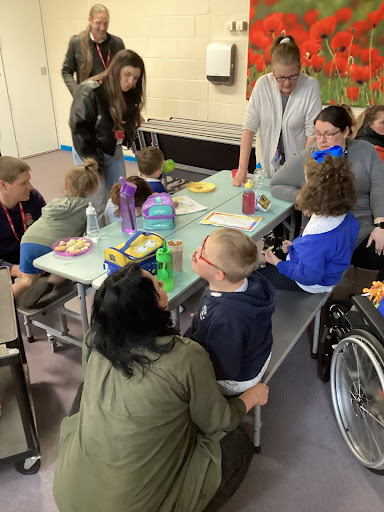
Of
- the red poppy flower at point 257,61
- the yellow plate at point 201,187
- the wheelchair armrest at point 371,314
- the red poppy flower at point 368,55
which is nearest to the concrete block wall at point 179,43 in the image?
the red poppy flower at point 257,61

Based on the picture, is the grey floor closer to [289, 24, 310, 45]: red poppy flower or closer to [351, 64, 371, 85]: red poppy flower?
[351, 64, 371, 85]: red poppy flower

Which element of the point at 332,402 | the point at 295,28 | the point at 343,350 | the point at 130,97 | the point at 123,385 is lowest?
the point at 332,402

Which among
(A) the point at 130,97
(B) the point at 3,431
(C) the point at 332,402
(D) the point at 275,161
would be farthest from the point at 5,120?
(C) the point at 332,402

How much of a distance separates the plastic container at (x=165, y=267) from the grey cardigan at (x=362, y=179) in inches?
44.6

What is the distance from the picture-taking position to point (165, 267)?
1.83m

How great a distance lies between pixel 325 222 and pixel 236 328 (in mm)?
789

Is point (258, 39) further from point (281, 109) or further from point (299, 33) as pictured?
point (281, 109)

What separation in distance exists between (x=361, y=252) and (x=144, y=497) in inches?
74.7

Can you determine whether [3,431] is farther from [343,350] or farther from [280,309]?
[343,350]

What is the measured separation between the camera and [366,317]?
1.73m

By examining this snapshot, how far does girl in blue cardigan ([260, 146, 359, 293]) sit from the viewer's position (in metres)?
2.00

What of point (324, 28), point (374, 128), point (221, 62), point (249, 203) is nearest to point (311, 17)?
point (324, 28)

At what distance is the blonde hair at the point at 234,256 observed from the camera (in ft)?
5.14

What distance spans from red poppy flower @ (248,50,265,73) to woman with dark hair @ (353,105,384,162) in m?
1.71
